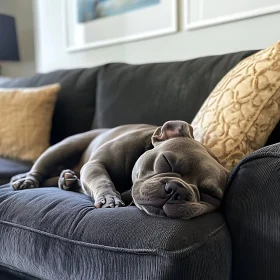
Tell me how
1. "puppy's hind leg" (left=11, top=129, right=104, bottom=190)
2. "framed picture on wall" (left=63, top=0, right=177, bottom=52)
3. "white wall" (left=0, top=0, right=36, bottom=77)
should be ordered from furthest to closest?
"white wall" (left=0, top=0, right=36, bottom=77) → "framed picture on wall" (left=63, top=0, right=177, bottom=52) → "puppy's hind leg" (left=11, top=129, right=104, bottom=190)

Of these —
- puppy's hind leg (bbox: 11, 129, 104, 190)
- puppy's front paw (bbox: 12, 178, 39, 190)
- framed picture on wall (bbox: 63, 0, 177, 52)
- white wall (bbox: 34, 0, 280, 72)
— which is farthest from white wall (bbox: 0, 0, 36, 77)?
puppy's front paw (bbox: 12, 178, 39, 190)

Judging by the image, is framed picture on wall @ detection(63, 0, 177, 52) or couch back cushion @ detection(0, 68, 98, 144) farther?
framed picture on wall @ detection(63, 0, 177, 52)

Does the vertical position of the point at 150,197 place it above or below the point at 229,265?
above

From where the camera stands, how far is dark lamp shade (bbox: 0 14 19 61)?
11.0 ft

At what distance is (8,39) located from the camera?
3.38 metres

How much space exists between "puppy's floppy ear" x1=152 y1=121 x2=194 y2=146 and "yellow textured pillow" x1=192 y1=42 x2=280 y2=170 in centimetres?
10

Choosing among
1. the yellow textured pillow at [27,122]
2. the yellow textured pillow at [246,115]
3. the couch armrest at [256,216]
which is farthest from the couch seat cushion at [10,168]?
the couch armrest at [256,216]

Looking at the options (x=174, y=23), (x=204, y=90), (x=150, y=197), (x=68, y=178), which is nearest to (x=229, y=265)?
(x=150, y=197)

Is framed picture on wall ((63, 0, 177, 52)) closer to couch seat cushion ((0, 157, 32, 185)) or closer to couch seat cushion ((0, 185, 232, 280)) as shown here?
couch seat cushion ((0, 157, 32, 185))

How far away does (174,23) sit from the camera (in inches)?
94.8

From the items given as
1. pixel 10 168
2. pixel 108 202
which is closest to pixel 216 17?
pixel 10 168

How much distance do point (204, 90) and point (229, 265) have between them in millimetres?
932

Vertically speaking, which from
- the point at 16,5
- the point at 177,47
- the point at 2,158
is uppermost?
the point at 16,5

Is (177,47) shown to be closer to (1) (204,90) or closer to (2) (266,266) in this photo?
(1) (204,90)
